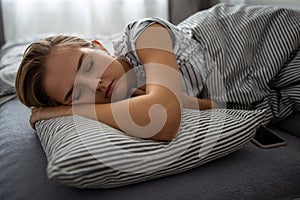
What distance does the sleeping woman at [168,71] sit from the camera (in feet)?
2.91

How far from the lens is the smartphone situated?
37.2 inches

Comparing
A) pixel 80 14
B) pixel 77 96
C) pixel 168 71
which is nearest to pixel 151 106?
pixel 168 71

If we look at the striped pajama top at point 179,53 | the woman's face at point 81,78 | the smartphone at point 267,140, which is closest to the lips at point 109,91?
the woman's face at point 81,78

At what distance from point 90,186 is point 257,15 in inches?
30.5

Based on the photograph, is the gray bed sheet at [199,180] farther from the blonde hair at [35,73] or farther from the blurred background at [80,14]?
the blurred background at [80,14]

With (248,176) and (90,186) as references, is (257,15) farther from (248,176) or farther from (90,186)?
(90,186)

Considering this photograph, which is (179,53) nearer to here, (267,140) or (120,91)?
(120,91)

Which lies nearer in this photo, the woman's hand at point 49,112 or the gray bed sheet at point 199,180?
the gray bed sheet at point 199,180

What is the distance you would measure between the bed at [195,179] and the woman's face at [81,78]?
0.49 ft

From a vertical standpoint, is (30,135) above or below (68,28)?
above

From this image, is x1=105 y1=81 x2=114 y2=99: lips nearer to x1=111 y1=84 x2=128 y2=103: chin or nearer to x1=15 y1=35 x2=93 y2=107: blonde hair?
x1=111 y1=84 x2=128 y2=103: chin

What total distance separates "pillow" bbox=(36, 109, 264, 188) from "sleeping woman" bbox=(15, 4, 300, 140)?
0.05 metres

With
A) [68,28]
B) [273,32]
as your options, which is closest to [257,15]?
[273,32]

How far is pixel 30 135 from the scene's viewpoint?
3.40ft
